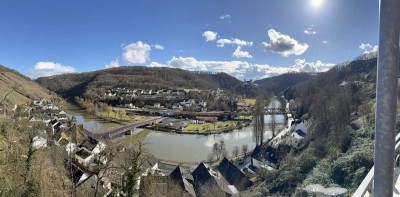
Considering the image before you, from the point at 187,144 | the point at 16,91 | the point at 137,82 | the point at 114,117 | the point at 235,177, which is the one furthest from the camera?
the point at 137,82

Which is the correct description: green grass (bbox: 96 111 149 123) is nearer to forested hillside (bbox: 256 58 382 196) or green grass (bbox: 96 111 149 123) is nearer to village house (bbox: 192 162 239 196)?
forested hillside (bbox: 256 58 382 196)

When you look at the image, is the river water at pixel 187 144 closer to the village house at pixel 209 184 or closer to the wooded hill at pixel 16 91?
the village house at pixel 209 184

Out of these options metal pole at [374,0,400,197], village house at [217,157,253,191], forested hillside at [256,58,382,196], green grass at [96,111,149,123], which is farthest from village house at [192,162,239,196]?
green grass at [96,111,149,123]

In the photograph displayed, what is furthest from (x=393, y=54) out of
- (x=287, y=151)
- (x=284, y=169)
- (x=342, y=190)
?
(x=287, y=151)

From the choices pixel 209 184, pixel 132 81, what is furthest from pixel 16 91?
pixel 132 81

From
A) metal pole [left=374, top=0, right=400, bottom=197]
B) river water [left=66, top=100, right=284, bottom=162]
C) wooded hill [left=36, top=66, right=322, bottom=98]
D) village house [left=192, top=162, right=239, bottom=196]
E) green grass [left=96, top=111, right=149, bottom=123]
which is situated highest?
wooded hill [left=36, top=66, right=322, bottom=98]

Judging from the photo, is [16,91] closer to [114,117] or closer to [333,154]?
[333,154]

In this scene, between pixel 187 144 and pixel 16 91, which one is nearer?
pixel 16 91

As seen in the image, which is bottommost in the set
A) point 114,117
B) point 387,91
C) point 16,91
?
point 114,117

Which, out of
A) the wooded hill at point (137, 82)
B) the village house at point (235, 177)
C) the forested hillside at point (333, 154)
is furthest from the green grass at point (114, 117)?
the village house at point (235, 177)
